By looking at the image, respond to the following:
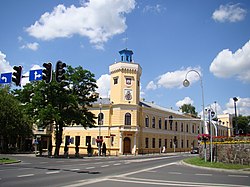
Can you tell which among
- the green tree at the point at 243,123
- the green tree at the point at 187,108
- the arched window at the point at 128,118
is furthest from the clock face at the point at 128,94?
the green tree at the point at 243,123

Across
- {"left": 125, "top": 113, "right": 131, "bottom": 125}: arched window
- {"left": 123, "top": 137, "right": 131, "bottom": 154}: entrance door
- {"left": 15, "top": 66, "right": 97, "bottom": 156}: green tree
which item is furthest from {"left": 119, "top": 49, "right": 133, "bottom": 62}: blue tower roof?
{"left": 123, "top": 137, "right": 131, "bottom": 154}: entrance door

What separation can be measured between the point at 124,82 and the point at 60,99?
48.8 ft

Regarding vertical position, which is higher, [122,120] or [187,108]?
[187,108]

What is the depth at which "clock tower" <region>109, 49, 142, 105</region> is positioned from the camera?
4909 cm

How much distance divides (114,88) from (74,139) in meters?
12.1

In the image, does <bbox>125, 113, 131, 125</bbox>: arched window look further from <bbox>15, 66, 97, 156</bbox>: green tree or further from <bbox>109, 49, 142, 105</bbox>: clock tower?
<bbox>15, 66, 97, 156</bbox>: green tree

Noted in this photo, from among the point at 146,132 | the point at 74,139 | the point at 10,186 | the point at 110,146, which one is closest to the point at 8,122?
the point at 74,139

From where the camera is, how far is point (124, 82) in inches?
1941

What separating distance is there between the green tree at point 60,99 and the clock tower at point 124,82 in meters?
8.22

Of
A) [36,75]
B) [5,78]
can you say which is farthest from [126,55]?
[36,75]

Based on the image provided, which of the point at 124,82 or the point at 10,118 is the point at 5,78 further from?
the point at 124,82

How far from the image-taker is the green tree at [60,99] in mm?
36688

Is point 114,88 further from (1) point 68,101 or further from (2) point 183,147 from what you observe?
(2) point 183,147

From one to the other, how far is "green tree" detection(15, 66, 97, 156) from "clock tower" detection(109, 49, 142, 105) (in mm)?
8221
